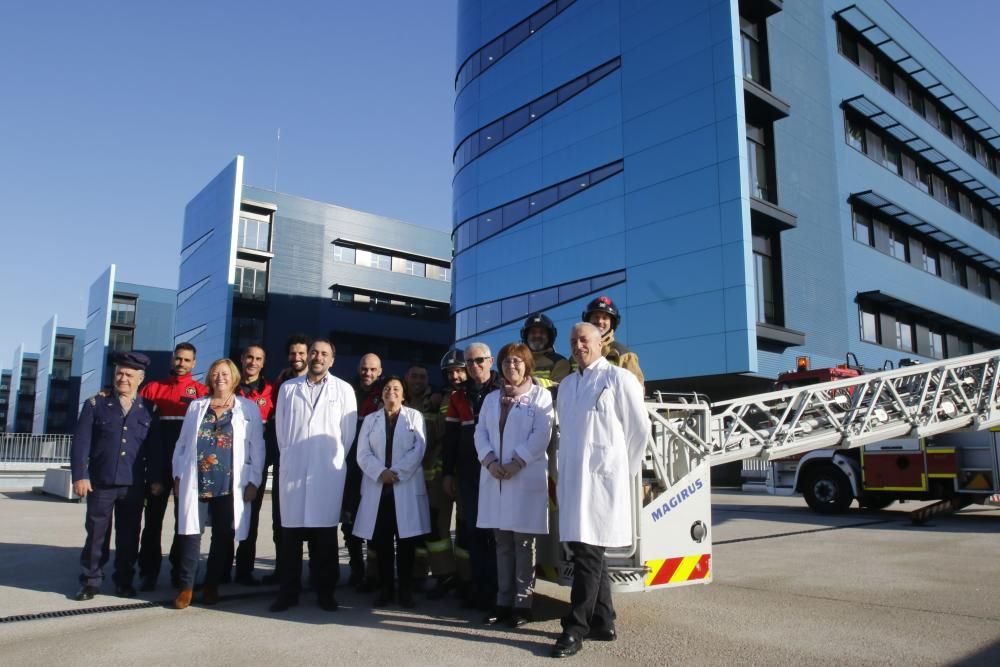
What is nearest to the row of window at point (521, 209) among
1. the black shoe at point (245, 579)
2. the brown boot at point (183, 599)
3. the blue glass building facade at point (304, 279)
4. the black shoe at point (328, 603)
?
the blue glass building facade at point (304, 279)

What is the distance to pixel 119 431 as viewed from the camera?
6.09m

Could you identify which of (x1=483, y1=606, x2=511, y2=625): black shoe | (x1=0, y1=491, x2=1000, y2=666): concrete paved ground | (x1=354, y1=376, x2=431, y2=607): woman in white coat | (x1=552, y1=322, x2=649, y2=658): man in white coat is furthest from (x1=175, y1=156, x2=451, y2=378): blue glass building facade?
(x1=552, y1=322, x2=649, y2=658): man in white coat

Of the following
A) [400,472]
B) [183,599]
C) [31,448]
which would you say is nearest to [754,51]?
[400,472]

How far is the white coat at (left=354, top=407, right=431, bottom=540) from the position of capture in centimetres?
579

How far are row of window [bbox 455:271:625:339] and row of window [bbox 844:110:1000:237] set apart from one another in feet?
38.5

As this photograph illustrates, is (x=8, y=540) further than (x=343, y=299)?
No

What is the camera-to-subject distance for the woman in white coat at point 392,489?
578 cm

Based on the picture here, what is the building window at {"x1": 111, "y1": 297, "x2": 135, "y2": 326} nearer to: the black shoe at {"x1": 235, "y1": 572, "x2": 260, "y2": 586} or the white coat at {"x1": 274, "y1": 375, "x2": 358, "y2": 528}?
the black shoe at {"x1": 235, "y1": 572, "x2": 260, "y2": 586}

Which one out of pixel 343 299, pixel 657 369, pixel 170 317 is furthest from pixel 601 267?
pixel 170 317

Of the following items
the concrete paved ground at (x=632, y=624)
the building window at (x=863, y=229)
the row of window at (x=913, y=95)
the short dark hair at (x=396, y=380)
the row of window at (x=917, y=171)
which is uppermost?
the row of window at (x=913, y=95)

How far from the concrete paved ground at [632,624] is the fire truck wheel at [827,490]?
5.42 meters

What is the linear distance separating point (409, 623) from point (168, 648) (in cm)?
157

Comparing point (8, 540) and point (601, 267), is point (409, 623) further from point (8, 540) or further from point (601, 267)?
point (601, 267)

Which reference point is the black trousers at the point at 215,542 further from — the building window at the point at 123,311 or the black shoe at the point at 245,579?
the building window at the point at 123,311
